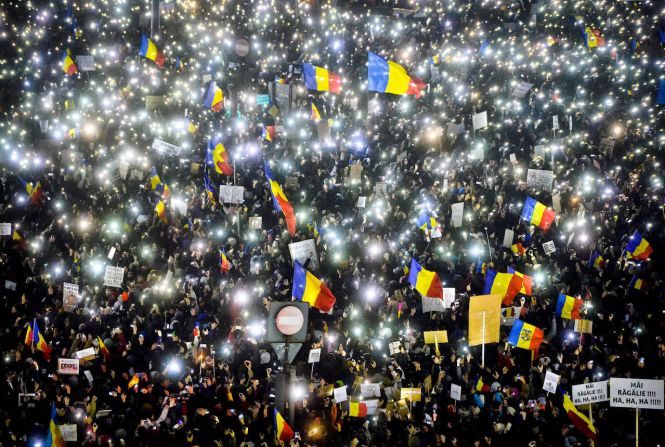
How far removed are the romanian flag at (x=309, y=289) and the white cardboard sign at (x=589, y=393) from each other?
4.67 m

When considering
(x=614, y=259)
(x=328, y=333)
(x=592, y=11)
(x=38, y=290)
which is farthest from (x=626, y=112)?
(x=38, y=290)

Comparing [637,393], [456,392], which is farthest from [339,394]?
[637,393]

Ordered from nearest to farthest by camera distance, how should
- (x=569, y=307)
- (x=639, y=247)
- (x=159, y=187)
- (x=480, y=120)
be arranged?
1. (x=569, y=307)
2. (x=639, y=247)
3. (x=159, y=187)
4. (x=480, y=120)

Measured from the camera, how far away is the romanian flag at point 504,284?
11.1m

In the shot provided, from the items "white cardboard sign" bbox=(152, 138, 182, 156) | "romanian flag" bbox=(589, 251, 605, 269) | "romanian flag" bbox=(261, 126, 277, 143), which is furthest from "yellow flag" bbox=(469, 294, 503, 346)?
"romanian flag" bbox=(261, 126, 277, 143)

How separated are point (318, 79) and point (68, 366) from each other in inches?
436

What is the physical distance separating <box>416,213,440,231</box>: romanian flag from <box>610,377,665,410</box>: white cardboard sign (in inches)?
298

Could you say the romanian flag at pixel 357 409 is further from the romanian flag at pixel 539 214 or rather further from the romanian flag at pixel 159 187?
the romanian flag at pixel 159 187

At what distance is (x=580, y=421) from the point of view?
26.1ft

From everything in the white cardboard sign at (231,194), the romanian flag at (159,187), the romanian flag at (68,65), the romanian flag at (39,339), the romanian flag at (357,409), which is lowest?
the romanian flag at (357,409)

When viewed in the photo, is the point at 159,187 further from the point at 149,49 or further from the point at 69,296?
the point at 149,49

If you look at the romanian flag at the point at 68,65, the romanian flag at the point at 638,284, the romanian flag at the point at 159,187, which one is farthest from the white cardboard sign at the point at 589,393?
the romanian flag at the point at 68,65

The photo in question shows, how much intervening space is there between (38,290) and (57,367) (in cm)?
287

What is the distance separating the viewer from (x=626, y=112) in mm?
17578
